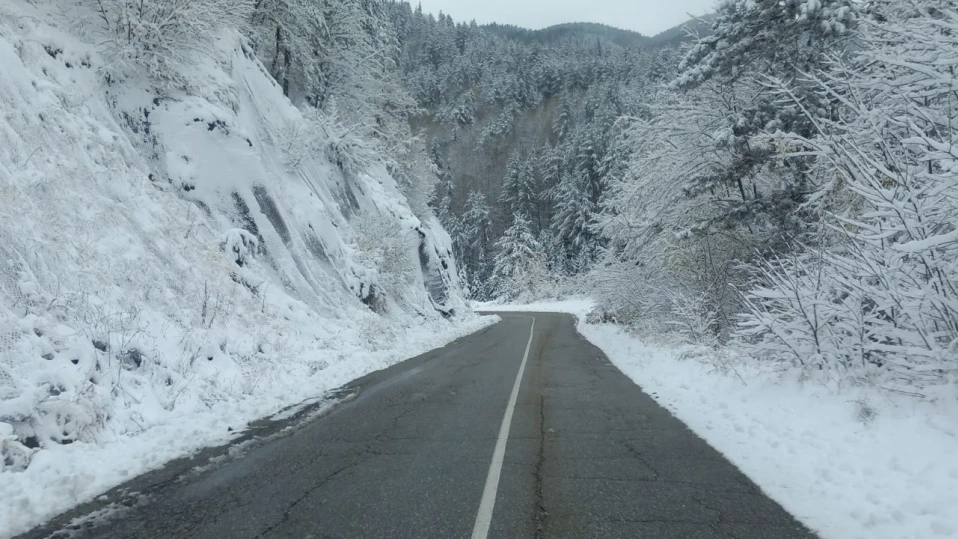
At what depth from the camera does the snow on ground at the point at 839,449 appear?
4.11 metres

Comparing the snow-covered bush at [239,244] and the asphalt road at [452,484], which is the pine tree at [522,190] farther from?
the asphalt road at [452,484]

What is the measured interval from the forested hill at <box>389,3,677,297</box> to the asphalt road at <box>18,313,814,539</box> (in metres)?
60.3

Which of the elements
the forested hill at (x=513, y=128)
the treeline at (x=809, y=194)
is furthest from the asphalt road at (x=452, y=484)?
the forested hill at (x=513, y=128)

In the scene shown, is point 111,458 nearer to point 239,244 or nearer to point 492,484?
A: point 492,484

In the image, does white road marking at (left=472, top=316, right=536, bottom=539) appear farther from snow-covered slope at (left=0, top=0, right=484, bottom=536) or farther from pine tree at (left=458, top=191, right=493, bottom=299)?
pine tree at (left=458, top=191, right=493, bottom=299)

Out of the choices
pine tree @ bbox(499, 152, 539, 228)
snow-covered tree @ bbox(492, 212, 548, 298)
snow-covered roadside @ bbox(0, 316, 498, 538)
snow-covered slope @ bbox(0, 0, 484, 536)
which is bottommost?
snow-covered tree @ bbox(492, 212, 548, 298)

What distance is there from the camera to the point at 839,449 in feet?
18.1

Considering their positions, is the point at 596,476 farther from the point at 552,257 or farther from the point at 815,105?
the point at 552,257

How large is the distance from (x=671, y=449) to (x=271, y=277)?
38.3ft

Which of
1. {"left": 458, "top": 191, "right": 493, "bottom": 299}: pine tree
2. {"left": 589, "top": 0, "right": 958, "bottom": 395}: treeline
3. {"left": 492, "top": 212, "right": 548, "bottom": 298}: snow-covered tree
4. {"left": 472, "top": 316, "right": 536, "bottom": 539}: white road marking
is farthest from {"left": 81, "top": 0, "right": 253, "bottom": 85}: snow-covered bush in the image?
{"left": 458, "top": 191, "right": 493, "bottom": 299}: pine tree

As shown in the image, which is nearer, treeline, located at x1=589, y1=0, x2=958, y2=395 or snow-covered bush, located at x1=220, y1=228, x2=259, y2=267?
treeline, located at x1=589, y1=0, x2=958, y2=395

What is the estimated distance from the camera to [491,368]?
1251 centimetres

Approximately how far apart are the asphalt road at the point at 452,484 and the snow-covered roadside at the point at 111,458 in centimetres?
26

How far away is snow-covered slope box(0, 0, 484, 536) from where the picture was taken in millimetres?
5852
